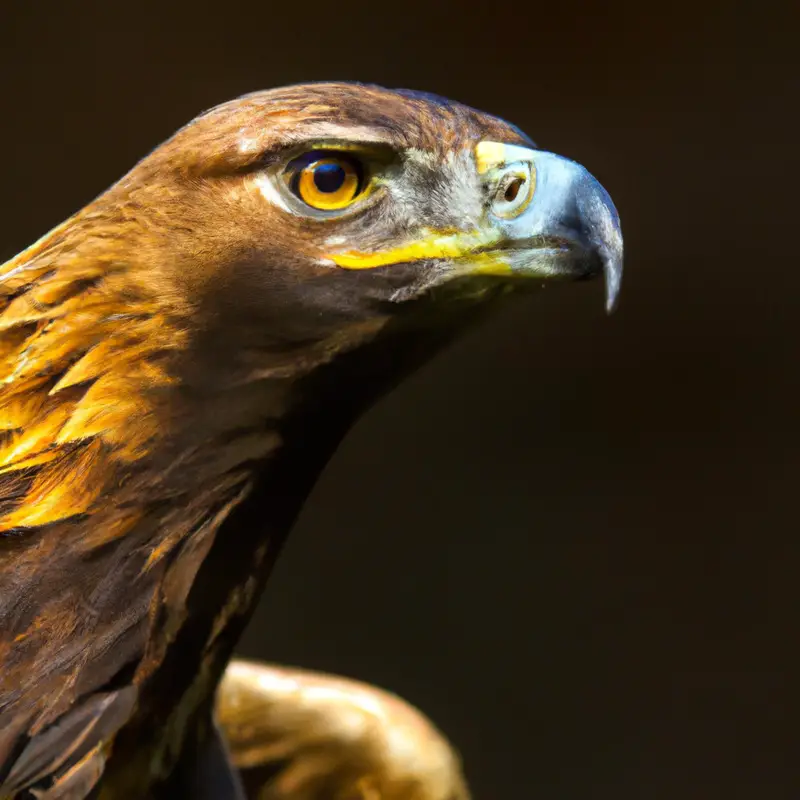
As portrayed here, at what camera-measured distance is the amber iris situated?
3.43 feet

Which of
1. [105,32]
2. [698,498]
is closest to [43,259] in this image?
[105,32]

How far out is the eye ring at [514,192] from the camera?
1.07 metres

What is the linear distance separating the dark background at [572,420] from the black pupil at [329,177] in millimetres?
1423

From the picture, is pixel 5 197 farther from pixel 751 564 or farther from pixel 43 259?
pixel 751 564

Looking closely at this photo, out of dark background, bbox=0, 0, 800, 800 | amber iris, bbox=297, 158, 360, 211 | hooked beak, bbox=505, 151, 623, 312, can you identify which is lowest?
dark background, bbox=0, 0, 800, 800

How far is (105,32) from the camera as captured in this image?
7.63 ft

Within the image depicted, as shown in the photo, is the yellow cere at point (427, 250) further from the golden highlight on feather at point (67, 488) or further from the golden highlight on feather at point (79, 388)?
the golden highlight on feather at point (67, 488)

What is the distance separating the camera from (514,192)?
1.08m

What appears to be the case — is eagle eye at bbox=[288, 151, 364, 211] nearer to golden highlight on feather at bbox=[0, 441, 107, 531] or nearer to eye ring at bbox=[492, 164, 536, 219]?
eye ring at bbox=[492, 164, 536, 219]

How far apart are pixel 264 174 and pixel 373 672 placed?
232 centimetres

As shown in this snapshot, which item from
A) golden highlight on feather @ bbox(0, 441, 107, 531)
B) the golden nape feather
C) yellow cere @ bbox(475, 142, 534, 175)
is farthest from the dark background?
golden highlight on feather @ bbox(0, 441, 107, 531)

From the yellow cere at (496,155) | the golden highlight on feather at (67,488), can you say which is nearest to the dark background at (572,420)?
the yellow cere at (496,155)

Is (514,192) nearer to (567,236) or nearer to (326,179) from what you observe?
(567,236)

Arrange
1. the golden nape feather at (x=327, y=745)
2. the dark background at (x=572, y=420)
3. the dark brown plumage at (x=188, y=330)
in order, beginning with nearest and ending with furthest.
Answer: the dark brown plumage at (x=188, y=330)
the golden nape feather at (x=327, y=745)
the dark background at (x=572, y=420)
